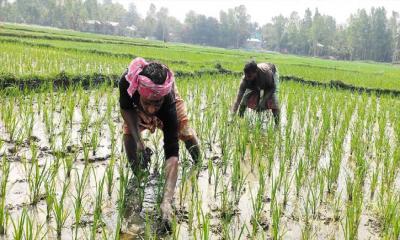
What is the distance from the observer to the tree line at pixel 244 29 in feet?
164

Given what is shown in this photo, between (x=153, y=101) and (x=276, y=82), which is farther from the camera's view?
(x=276, y=82)

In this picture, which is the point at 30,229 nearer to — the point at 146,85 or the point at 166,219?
the point at 166,219

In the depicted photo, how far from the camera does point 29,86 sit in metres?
5.96

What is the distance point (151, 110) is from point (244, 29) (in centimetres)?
6651

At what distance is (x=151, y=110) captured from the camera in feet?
8.24

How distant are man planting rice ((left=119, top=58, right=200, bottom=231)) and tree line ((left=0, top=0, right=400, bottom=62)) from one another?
44.0 meters

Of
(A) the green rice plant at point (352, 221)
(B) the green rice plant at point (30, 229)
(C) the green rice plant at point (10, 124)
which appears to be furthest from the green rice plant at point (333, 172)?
(C) the green rice plant at point (10, 124)

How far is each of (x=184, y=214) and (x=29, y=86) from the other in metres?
4.54

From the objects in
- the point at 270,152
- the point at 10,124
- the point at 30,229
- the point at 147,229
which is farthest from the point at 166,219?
the point at 10,124

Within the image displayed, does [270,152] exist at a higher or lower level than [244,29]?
lower

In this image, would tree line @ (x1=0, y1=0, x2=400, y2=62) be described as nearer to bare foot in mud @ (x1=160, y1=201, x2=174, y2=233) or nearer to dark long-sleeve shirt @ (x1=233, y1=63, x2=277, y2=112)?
dark long-sleeve shirt @ (x1=233, y1=63, x2=277, y2=112)

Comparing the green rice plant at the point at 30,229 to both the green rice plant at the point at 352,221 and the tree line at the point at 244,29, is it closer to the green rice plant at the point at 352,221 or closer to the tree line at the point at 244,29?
the green rice plant at the point at 352,221

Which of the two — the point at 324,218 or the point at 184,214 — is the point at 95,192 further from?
the point at 324,218

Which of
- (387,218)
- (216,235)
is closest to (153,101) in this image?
(216,235)
